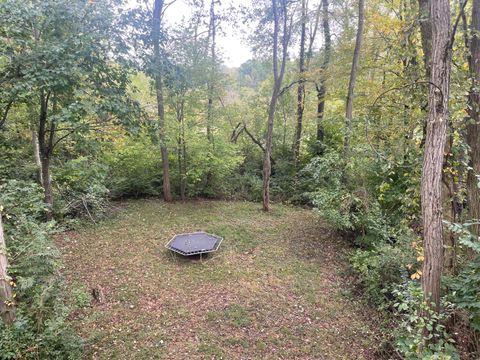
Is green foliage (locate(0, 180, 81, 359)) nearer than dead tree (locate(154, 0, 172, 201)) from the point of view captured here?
Yes

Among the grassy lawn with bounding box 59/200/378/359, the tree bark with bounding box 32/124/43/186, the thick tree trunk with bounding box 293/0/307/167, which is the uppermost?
the thick tree trunk with bounding box 293/0/307/167

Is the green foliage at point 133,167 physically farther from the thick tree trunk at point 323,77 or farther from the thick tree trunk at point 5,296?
the thick tree trunk at point 5,296

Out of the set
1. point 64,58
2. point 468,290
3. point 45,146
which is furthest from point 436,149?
point 45,146

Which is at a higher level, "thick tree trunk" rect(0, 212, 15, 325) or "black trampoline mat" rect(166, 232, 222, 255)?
"thick tree trunk" rect(0, 212, 15, 325)

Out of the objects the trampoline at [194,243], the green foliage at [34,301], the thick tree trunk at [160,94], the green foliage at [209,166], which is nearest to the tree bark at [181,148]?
the green foliage at [209,166]

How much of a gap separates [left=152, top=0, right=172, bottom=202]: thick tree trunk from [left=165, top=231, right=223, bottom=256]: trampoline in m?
Answer: 2.87

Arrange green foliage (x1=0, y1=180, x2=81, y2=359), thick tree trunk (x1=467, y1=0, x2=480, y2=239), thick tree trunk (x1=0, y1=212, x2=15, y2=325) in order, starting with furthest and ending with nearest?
thick tree trunk (x1=467, y1=0, x2=480, y2=239) < thick tree trunk (x1=0, y1=212, x2=15, y2=325) < green foliage (x1=0, y1=180, x2=81, y2=359)

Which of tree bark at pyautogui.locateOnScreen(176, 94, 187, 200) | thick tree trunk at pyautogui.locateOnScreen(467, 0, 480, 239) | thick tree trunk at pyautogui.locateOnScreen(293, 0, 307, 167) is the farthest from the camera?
thick tree trunk at pyautogui.locateOnScreen(293, 0, 307, 167)

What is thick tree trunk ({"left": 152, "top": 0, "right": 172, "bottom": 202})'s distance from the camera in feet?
22.0

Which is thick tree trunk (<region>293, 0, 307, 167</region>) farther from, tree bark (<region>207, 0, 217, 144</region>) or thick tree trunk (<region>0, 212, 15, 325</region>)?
thick tree trunk (<region>0, 212, 15, 325</region>)

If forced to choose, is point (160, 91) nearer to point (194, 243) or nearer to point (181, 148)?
point (181, 148)

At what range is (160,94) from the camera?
8.45 m

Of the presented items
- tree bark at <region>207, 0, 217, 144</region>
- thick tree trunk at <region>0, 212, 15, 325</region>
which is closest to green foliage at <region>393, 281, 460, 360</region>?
thick tree trunk at <region>0, 212, 15, 325</region>

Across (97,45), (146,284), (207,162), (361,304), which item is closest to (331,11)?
(207,162)
